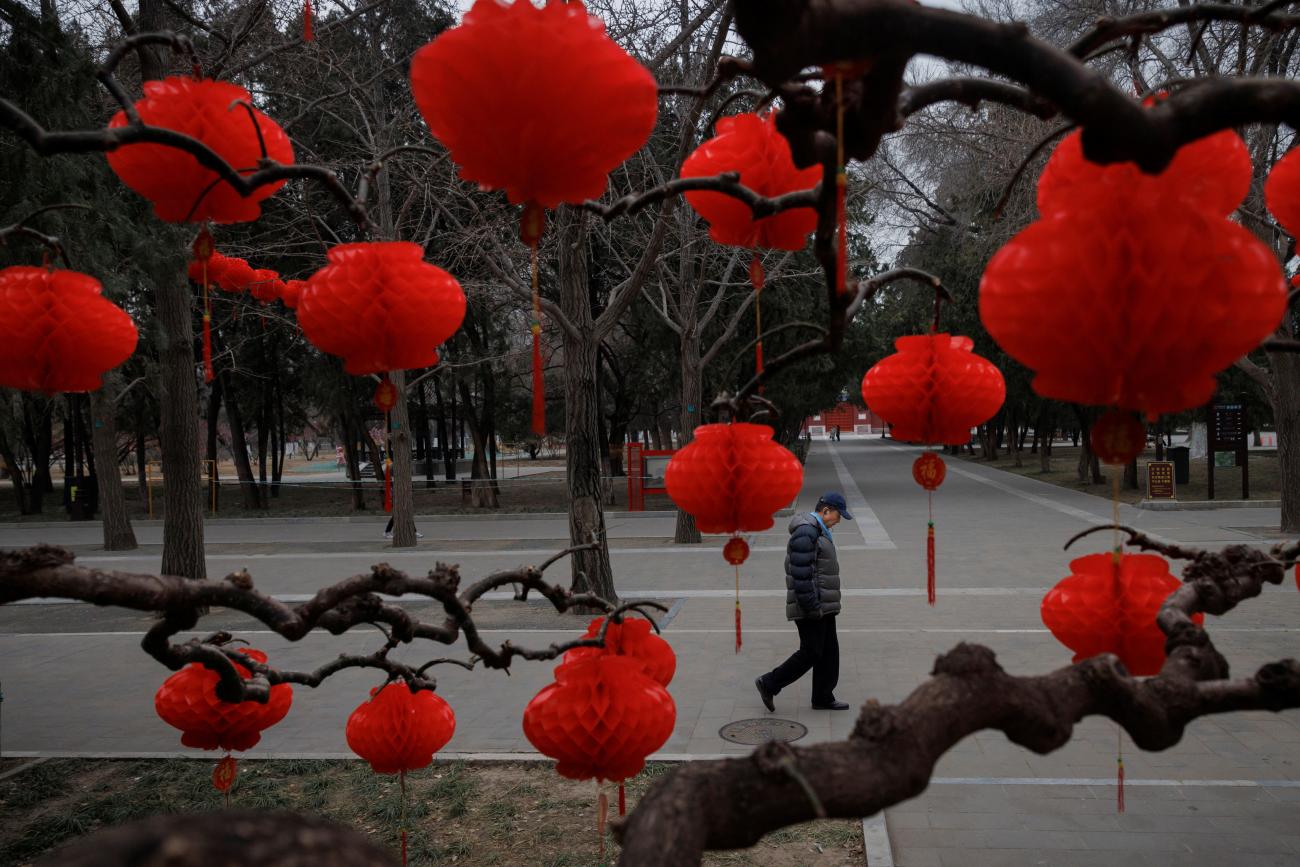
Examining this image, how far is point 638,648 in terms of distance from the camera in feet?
9.79

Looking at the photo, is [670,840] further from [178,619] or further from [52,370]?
[52,370]

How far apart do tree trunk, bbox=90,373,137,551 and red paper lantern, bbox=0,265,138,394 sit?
15.4 metres

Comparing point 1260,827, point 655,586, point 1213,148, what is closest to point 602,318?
point 655,586

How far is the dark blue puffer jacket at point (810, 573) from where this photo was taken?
21.8 ft

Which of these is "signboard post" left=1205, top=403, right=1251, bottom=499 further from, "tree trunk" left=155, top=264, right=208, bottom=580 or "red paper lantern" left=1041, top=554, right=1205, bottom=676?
"tree trunk" left=155, top=264, right=208, bottom=580

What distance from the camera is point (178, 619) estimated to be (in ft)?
7.12

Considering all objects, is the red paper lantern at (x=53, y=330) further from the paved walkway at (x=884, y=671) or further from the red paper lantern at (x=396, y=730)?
the paved walkway at (x=884, y=671)

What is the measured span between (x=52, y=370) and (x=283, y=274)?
18070mm

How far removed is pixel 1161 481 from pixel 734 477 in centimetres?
1944

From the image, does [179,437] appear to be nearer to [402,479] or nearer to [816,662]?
[402,479]

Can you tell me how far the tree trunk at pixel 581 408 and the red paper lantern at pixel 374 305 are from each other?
22.3 feet

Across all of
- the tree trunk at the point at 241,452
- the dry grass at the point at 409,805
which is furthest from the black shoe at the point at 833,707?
the tree trunk at the point at 241,452

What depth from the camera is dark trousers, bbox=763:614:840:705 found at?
6738 mm

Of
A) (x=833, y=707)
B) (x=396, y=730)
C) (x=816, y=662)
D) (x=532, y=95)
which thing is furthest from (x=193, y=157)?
(x=833, y=707)
